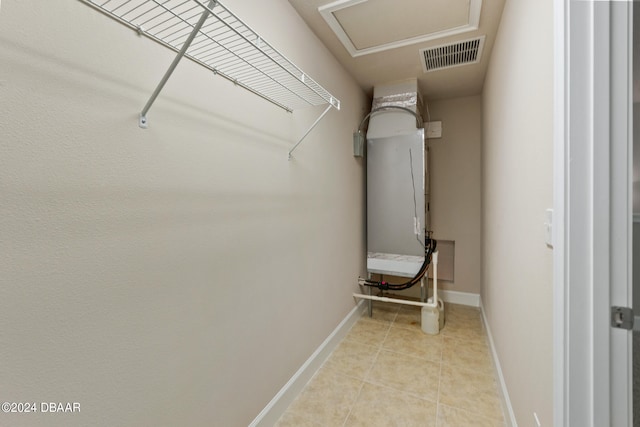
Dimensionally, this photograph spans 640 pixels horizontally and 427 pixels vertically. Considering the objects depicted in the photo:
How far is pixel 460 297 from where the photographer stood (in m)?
3.12

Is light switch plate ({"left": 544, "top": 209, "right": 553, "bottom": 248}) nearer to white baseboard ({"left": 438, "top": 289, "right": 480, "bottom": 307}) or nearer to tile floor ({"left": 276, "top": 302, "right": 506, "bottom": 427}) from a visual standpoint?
tile floor ({"left": 276, "top": 302, "right": 506, "bottom": 427})

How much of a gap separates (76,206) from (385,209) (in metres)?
2.39

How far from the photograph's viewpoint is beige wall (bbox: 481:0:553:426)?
91 centimetres

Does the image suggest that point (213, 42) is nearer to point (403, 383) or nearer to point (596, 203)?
point (596, 203)

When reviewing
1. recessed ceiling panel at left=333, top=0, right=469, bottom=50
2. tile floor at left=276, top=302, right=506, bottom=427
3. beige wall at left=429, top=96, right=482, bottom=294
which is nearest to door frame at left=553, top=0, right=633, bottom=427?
tile floor at left=276, top=302, right=506, bottom=427

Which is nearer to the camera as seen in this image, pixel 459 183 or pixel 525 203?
pixel 525 203

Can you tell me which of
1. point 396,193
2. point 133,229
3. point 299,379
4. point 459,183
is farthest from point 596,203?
point 459,183

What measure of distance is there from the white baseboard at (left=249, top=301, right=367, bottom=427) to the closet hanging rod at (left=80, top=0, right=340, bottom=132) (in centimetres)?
149

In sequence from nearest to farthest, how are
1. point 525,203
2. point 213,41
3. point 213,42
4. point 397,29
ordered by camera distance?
1. point 213,41
2. point 213,42
3. point 525,203
4. point 397,29

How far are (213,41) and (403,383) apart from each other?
2116mm

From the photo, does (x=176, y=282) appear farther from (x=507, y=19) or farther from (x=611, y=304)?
(x=507, y=19)

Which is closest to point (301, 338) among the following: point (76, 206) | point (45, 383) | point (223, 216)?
point (223, 216)

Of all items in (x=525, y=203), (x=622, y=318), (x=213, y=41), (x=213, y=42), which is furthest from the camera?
(x=525, y=203)

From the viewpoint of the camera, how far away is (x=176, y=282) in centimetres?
96
